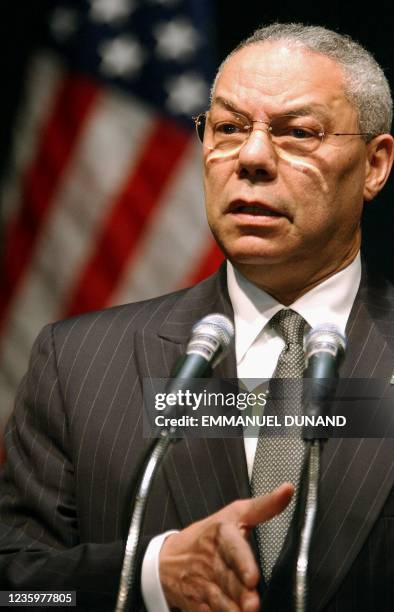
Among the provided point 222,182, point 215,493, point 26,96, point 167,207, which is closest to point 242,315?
point 222,182

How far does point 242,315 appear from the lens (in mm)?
1791

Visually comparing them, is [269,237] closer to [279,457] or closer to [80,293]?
[279,457]

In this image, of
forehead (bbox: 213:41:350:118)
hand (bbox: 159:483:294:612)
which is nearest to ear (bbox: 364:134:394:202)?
forehead (bbox: 213:41:350:118)

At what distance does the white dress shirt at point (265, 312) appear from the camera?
5.52 ft

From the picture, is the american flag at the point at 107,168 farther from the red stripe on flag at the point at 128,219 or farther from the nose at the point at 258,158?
the nose at the point at 258,158

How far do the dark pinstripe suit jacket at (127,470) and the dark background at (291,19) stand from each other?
Result: 49cm

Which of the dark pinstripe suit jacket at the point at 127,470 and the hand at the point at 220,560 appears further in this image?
the dark pinstripe suit jacket at the point at 127,470

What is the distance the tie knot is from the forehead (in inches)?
15.2

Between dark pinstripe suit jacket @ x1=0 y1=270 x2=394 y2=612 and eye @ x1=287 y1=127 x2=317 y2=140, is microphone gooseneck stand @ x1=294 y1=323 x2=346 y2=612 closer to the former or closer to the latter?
dark pinstripe suit jacket @ x1=0 y1=270 x2=394 y2=612

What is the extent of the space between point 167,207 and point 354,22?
696mm

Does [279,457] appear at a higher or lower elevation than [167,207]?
lower

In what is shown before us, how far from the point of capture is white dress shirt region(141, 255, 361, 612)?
168 centimetres

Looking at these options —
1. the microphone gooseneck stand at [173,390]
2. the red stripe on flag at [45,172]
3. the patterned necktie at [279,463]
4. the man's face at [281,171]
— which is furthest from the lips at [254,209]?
the red stripe on flag at [45,172]

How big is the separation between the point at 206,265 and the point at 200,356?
1258 mm
